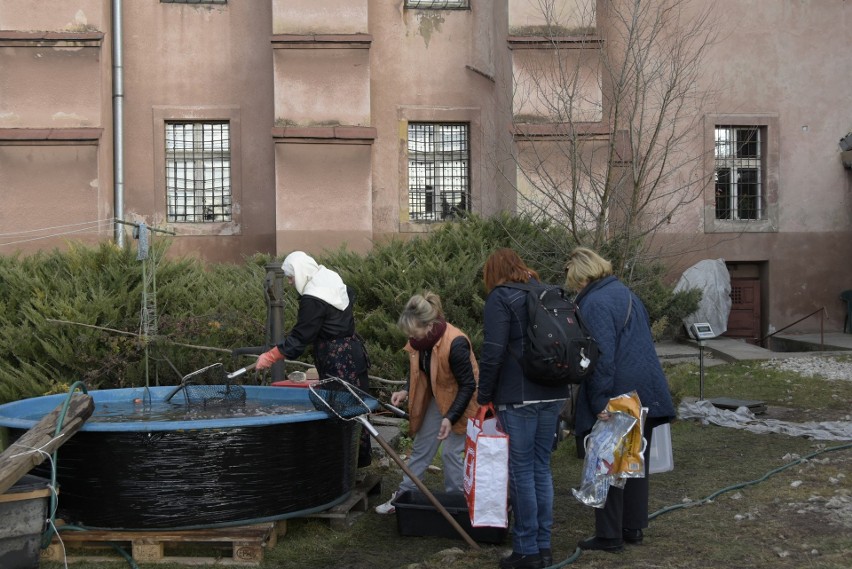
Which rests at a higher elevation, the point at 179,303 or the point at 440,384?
the point at 179,303

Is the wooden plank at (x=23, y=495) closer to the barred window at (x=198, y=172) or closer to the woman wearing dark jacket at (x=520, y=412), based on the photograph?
the woman wearing dark jacket at (x=520, y=412)

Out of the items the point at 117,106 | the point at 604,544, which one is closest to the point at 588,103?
the point at 117,106

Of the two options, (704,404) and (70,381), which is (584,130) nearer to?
(704,404)

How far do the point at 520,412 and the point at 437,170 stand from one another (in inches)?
518

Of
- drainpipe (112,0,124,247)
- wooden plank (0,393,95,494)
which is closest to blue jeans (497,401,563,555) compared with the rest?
wooden plank (0,393,95,494)

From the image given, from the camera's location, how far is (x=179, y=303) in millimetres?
11109

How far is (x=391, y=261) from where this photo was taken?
39.3 feet

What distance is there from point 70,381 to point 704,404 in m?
6.80

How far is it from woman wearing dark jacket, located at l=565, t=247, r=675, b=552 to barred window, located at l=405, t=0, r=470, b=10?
12963mm

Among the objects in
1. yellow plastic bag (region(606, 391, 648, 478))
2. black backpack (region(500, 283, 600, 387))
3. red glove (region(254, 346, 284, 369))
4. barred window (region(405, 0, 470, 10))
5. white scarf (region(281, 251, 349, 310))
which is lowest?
yellow plastic bag (region(606, 391, 648, 478))

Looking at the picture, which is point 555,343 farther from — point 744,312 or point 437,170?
point 744,312

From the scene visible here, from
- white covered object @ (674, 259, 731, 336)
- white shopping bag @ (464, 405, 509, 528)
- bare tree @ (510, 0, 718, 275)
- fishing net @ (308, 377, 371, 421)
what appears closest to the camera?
white shopping bag @ (464, 405, 509, 528)

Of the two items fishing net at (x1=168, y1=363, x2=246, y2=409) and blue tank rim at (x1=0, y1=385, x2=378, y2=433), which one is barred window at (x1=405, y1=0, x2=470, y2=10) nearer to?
blue tank rim at (x1=0, y1=385, x2=378, y2=433)

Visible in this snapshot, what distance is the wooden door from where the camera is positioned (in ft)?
64.2
